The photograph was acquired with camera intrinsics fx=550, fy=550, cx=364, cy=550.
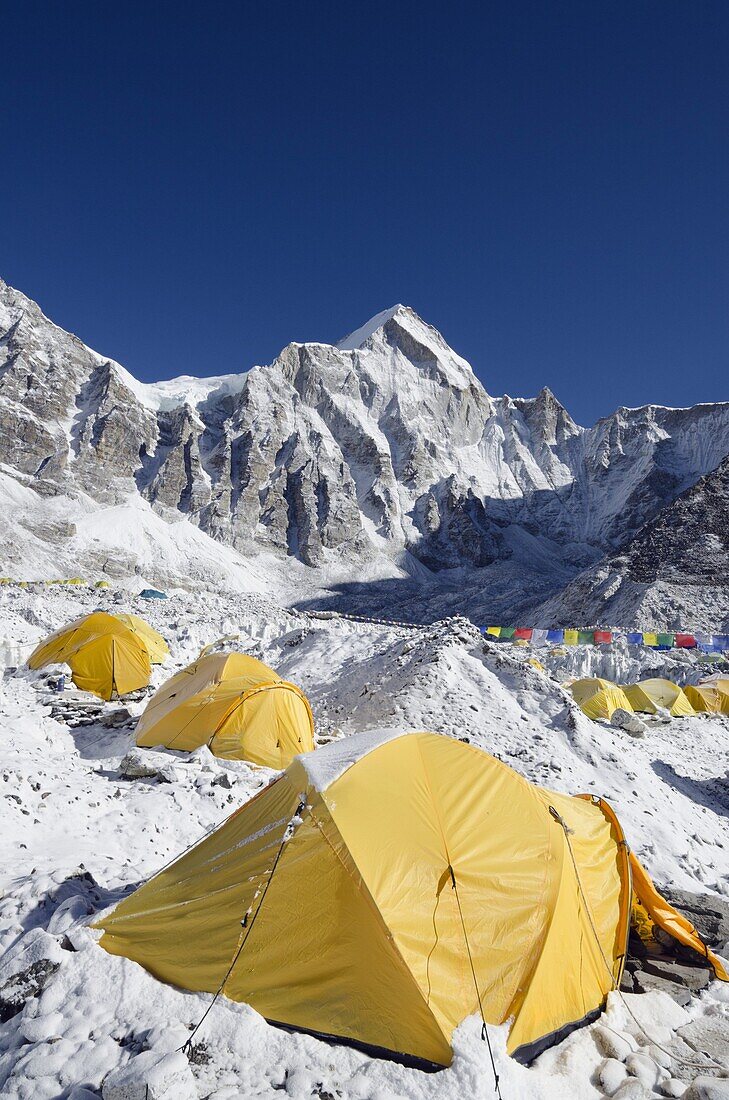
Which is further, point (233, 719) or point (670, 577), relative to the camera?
point (670, 577)

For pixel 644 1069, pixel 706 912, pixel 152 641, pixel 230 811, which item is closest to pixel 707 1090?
pixel 644 1069

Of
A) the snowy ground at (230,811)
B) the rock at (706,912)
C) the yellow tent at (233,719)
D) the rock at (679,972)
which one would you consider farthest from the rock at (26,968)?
the rock at (706,912)

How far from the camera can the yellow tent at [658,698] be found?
2306 cm

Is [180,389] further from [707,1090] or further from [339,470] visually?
[707,1090]

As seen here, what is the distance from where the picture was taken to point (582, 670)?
32.9 meters

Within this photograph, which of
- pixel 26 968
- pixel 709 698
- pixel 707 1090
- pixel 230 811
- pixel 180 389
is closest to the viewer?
pixel 707 1090

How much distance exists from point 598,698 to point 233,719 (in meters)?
16.5

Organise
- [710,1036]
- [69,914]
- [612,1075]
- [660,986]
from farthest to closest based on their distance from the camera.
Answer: [660,986] < [69,914] < [710,1036] < [612,1075]

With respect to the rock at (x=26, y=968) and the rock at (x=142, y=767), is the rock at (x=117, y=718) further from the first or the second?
the rock at (x=26, y=968)

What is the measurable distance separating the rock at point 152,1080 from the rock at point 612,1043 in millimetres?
2934

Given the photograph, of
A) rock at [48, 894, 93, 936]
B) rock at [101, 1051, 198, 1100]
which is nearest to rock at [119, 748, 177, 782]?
rock at [48, 894, 93, 936]

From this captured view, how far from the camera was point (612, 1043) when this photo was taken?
407 cm

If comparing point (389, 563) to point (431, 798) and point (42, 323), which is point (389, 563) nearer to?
point (42, 323)

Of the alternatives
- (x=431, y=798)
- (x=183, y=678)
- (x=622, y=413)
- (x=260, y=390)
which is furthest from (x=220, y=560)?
(x=622, y=413)
